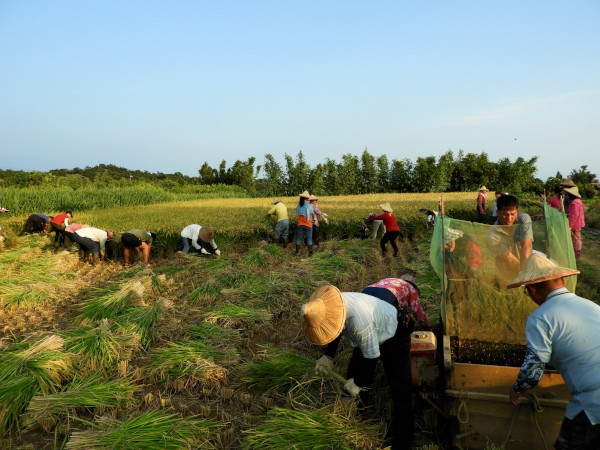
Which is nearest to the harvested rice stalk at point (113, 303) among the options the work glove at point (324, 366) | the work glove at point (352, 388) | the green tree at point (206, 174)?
the work glove at point (324, 366)

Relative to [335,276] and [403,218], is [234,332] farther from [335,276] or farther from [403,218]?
[403,218]

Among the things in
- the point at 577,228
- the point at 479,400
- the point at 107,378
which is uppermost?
the point at 577,228

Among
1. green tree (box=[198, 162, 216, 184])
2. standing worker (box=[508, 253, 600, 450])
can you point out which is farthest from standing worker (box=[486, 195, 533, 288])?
green tree (box=[198, 162, 216, 184])

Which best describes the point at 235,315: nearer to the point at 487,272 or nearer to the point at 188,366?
the point at 188,366

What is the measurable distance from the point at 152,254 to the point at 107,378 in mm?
6449

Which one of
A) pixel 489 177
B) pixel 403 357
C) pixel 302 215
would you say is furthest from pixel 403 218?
pixel 489 177

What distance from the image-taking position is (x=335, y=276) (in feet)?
21.5

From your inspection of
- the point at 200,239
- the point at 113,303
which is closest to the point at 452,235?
the point at 113,303

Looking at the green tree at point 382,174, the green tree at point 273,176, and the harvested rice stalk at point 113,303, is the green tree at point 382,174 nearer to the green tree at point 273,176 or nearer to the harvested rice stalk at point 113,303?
the green tree at point 273,176

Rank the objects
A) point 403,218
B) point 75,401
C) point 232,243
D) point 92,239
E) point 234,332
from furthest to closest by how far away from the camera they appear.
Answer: point 403,218 → point 232,243 → point 92,239 → point 234,332 → point 75,401

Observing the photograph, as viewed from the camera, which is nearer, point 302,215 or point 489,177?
point 302,215

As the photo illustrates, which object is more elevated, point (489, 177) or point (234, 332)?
point (489, 177)

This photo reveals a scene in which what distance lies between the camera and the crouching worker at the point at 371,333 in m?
2.40

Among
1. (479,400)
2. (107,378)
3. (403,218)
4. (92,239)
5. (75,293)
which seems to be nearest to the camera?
(479,400)
